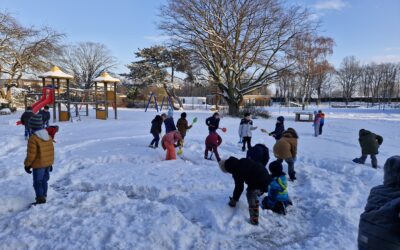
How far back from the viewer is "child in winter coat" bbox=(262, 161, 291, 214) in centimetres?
545

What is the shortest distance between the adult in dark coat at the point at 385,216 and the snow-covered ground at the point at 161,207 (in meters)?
1.58

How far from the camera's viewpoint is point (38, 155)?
5199 mm

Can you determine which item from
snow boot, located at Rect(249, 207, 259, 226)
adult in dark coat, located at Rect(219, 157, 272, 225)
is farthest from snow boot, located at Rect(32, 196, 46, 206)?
snow boot, located at Rect(249, 207, 259, 226)

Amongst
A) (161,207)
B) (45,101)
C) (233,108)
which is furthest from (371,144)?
(45,101)

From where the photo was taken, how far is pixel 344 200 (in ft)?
19.8

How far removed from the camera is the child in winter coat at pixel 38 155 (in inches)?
202

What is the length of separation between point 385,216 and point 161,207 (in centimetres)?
352

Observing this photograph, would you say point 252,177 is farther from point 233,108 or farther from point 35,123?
point 233,108

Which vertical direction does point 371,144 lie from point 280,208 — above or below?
above

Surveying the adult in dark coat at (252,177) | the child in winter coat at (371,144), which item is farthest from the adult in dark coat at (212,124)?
the child in winter coat at (371,144)

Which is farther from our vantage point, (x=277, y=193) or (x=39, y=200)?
(x=277, y=193)

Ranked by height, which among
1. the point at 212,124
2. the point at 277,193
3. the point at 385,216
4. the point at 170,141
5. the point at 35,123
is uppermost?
the point at 35,123

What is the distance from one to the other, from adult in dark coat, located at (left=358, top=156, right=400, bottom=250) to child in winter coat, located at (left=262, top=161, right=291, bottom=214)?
8.48 feet

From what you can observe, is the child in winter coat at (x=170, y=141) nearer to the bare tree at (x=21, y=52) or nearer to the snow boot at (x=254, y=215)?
the snow boot at (x=254, y=215)
